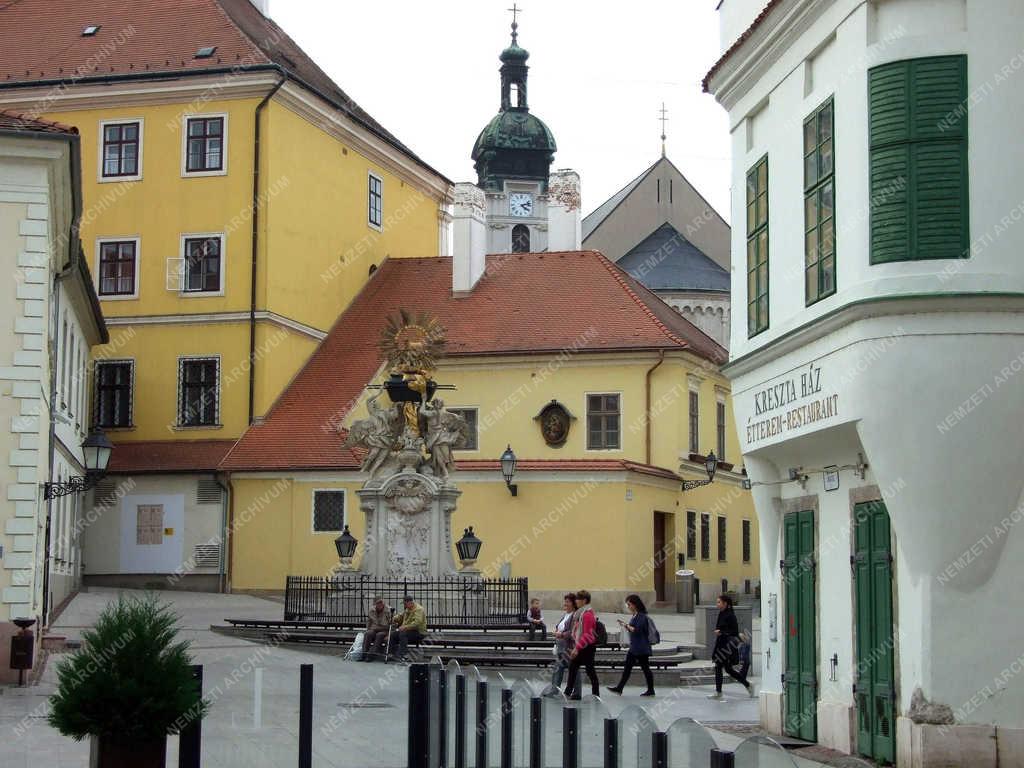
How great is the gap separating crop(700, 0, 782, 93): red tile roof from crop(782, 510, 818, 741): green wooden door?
500cm

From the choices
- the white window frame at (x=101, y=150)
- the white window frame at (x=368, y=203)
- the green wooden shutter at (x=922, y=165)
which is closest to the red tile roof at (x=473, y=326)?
the white window frame at (x=368, y=203)

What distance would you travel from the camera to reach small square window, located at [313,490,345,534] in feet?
153

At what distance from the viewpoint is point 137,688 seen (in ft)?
41.3

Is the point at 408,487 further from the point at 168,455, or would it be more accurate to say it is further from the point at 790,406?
the point at 168,455

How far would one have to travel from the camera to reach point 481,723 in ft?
42.0

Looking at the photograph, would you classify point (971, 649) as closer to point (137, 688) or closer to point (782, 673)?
point (782, 673)

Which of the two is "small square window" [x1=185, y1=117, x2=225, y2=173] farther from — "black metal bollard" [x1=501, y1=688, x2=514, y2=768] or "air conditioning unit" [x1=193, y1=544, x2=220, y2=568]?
"black metal bollard" [x1=501, y1=688, x2=514, y2=768]

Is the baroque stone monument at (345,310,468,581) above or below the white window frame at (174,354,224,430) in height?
below

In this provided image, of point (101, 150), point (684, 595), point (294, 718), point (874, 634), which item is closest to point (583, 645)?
point (874, 634)

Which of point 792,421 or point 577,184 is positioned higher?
point 577,184

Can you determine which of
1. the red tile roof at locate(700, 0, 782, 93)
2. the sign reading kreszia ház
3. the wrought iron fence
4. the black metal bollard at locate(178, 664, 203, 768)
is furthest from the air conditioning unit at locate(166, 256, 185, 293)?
the black metal bollard at locate(178, 664, 203, 768)

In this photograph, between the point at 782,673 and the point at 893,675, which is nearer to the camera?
the point at 893,675

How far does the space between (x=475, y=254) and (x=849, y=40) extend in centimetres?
3721

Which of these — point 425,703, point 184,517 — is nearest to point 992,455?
point 425,703
